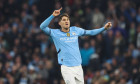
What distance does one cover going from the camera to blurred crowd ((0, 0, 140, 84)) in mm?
17625

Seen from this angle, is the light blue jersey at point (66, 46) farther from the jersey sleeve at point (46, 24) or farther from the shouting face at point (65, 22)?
the shouting face at point (65, 22)

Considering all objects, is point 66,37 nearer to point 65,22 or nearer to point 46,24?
point 65,22

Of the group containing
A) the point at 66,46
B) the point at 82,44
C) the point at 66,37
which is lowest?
Answer: the point at 82,44

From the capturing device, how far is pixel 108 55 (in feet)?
62.6

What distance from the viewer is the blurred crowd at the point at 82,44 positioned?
57.8 feet

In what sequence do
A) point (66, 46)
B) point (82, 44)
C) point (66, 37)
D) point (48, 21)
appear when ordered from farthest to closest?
point (82, 44)
point (66, 37)
point (66, 46)
point (48, 21)

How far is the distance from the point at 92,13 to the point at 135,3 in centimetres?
196

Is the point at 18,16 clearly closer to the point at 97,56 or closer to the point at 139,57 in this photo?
the point at 97,56

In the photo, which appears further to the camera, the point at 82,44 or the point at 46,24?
the point at 82,44

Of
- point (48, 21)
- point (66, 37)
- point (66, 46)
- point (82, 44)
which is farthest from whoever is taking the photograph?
point (82, 44)

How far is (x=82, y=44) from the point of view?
19062 millimetres

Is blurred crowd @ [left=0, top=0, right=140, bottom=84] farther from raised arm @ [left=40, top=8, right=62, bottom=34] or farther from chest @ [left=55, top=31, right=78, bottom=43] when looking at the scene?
raised arm @ [left=40, top=8, right=62, bottom=34]

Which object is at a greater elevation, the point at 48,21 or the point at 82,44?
the point at 48,21

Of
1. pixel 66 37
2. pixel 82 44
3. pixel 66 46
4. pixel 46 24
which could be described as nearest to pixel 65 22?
pixel 66 37
